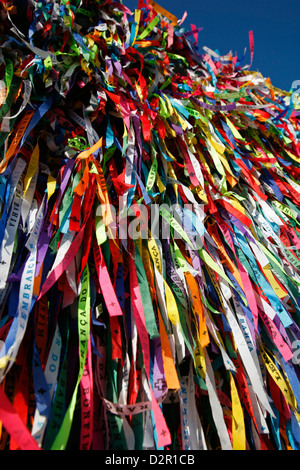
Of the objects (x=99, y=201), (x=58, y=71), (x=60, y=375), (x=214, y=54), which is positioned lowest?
(x=60, y=375)

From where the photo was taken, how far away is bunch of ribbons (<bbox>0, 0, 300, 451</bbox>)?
47cm

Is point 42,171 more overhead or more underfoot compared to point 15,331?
more overhead

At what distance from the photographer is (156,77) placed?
82cm

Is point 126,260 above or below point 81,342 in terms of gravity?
above

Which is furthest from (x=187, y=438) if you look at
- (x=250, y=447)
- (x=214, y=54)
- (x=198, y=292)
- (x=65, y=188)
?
(x=214, y=54)

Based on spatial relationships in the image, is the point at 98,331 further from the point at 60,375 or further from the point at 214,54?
the point at 214,54

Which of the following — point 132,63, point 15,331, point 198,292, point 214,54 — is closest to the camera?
point 15,331

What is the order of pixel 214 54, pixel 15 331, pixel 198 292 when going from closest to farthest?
pixel 15 331 → pixel 198 292 → pixel 214 54

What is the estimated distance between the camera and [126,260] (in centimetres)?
60

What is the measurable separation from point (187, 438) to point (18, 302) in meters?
0.35

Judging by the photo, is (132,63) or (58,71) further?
(132,63)

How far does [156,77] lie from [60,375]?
756 millimetres

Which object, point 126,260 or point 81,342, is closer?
point 81,342

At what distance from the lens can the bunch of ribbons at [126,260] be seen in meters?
0.47
